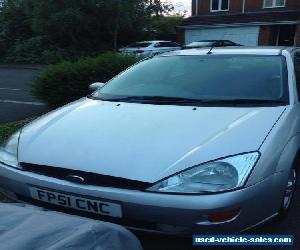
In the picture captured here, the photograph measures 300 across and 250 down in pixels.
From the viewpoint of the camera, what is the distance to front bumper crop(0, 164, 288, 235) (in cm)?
218

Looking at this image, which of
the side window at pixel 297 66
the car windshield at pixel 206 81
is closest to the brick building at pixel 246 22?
the side window at pixel 297 66

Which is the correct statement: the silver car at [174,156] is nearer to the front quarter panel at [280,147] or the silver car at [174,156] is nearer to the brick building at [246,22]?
the front quarter panel at [280,147]

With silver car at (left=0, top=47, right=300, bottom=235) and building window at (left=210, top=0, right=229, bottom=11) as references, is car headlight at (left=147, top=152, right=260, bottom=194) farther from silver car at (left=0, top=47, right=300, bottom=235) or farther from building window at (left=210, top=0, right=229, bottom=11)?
building window at (left=210, top=0, right=229, bottom=11)

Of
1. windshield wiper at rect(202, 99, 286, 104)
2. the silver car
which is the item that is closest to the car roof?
the silver car

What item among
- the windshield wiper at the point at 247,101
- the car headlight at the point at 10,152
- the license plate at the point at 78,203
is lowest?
the license plate at the point at 78,203

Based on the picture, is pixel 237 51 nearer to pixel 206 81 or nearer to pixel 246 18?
pixel 206 81

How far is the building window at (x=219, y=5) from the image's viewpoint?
26062 millimetres

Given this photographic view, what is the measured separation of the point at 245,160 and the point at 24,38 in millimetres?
23799

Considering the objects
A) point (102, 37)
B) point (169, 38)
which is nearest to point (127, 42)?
point (102, 37)

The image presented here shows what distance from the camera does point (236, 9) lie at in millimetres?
25594

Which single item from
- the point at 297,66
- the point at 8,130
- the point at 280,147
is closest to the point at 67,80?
the point at 8,130

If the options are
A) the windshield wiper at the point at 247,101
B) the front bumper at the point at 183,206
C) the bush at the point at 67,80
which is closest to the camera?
the front bumper at the point at 183,206

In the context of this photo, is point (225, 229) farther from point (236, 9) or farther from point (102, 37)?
point (236, 9)

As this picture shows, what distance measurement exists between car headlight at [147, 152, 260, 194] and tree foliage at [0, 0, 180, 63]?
18142 millimetres
